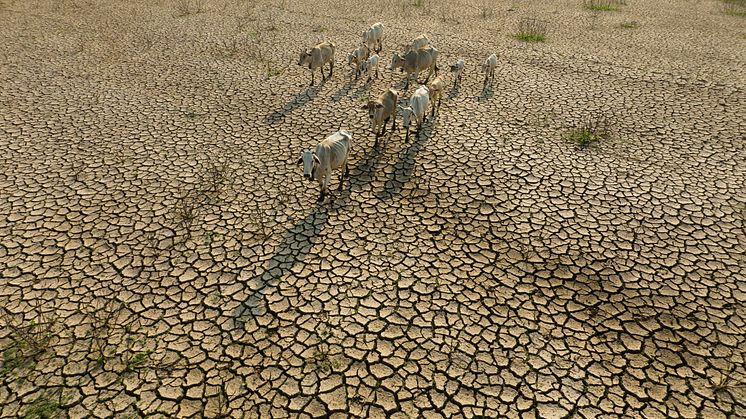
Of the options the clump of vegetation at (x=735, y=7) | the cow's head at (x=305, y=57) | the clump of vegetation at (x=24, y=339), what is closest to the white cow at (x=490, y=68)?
the cow's head at (x=305, y=57)

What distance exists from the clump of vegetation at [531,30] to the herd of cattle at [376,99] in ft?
12.7

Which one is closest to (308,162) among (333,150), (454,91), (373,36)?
(333,150)

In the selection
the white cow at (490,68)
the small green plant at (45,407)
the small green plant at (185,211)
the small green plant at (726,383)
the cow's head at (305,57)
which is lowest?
the small green plant at (726,383)

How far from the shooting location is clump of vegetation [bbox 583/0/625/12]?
2030 cm

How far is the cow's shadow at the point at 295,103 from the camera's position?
11.1m

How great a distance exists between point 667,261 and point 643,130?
506 cm

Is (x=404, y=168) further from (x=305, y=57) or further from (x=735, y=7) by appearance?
(x=735, y=7)

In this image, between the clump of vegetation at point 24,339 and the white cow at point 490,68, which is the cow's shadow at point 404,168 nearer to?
the white cow at point 490,68

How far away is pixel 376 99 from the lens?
976cm

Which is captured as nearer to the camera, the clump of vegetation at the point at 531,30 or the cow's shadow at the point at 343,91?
the cow's shadow at the point at 343,91

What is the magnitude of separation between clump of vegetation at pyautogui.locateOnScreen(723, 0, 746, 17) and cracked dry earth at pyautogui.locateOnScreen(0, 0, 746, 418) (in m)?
9.14

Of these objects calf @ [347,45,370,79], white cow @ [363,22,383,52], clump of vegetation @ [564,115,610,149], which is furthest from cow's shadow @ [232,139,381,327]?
white cow @ [363,22,383,52]

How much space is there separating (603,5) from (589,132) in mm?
14623

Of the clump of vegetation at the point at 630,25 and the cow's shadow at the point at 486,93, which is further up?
the clump of vegetation at the point at 630,25
